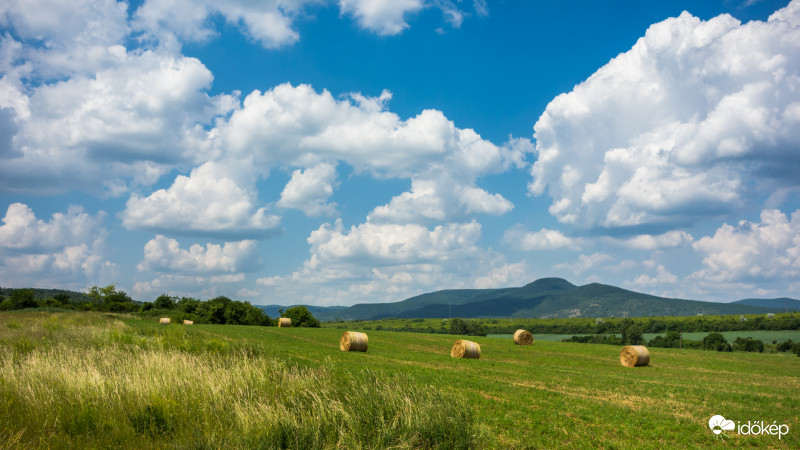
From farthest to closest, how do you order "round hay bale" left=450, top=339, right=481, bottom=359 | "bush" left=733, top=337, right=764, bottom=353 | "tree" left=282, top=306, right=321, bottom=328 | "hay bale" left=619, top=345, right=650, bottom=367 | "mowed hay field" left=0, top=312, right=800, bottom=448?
"tree" left=282, top=306, right=321, bottom=328
"bush" left=733, top=337, right=764, bottom=353
"round hay bale" left=450, top=339, right=481, bottom=359
"hay bale" left=619, top=345, right=650, bottom=367
"mowed hay field" left=0, top=312, right=800, bottom=448

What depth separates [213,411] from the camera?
15094 mm

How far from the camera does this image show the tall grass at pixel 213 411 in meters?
12.7

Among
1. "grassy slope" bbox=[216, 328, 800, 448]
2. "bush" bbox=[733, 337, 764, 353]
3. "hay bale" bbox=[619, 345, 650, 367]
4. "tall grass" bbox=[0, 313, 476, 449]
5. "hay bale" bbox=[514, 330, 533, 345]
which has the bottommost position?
"bush" bbox=[733, 337, 764, 353]

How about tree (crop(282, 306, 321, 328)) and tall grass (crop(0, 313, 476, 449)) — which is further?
tree (crop(282, 306, 321, 328))

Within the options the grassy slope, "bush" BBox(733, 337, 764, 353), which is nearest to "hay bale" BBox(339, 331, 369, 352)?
the grassy slope

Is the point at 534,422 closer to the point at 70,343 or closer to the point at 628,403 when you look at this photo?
the point at 628,403

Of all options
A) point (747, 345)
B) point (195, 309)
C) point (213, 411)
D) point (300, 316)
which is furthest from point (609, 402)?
point (195, 309)

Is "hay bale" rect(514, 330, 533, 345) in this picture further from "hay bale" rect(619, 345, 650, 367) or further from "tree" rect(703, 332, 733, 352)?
"tree" rect(703, 332, 733, 352)

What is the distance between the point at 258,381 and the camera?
695 inches

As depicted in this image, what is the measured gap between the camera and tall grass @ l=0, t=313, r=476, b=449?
12664mm

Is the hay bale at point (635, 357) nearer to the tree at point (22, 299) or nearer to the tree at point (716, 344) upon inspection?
the tree at point (716, 344)

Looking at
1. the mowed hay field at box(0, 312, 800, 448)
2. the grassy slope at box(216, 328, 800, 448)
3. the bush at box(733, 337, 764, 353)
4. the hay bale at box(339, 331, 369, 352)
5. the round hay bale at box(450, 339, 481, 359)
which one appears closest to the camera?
the mowed hay field at box(0, 312, 800, 448)

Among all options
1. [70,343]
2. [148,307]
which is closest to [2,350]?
[70,343]

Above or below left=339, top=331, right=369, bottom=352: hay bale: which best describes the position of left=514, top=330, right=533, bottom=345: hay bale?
below
